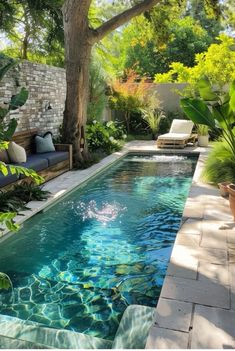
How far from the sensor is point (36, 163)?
6945mm

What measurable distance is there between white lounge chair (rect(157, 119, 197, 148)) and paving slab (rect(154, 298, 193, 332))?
31.7 feet

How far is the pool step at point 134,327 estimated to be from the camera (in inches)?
98.3

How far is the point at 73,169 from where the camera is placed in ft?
29.4

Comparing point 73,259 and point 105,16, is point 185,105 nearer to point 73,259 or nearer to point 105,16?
point 73,259

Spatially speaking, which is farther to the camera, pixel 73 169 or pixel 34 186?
pixel 73 169

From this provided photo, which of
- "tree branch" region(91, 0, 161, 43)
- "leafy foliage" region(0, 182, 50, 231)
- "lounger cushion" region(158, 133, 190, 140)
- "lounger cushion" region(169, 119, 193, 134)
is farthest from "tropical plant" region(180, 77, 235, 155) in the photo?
"lounger cushion" region(169, 119, 193, 134)

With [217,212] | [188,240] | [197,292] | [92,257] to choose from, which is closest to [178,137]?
[217,212]

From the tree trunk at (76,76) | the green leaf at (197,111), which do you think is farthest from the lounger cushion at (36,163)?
the green leaf at (197,111)

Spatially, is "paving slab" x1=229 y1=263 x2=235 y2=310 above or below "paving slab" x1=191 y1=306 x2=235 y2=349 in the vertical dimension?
below

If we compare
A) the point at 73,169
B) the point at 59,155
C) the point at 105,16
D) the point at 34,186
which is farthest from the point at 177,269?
the point at 105,16

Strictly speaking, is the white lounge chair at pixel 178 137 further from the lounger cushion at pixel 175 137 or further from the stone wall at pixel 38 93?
the stone wall at pixel 38 93

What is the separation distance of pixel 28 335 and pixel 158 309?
102cm

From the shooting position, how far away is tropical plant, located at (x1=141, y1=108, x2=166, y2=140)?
14.5 m

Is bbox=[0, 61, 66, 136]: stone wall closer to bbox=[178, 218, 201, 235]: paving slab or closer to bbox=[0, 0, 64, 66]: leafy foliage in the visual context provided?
bbox=[0, 0, 64, 66]: leafy foliage
